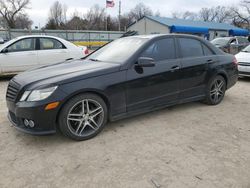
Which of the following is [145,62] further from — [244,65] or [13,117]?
[244,65]

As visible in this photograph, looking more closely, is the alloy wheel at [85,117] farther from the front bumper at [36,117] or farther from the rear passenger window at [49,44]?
the rear passenger window at [49,44]

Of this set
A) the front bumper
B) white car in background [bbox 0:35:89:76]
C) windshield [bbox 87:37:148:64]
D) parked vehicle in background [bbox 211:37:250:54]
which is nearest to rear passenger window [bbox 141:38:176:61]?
windshield [bbox 87:37:148:64]

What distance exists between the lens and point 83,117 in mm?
3354

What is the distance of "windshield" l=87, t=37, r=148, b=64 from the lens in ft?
12.7

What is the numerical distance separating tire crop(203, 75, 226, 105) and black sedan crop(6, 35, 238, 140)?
0.02m

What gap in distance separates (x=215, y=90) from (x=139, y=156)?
2.83m

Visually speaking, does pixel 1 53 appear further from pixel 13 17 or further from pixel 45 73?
pixel 13 17

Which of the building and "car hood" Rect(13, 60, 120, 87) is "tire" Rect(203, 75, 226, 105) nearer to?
"car hood" Rect(13, 60, 120, 87)

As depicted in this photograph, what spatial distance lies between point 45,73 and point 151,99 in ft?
5.73

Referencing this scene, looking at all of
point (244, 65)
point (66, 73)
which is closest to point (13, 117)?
point (66, 73)

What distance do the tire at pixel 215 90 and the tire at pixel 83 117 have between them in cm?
247

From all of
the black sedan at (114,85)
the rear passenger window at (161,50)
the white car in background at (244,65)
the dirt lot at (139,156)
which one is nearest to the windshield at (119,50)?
the black sedan at (114,85)

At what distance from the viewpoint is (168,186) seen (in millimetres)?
2408

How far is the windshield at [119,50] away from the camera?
152 inches
